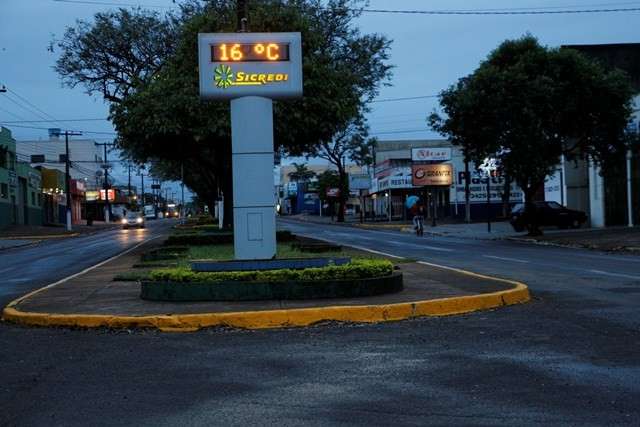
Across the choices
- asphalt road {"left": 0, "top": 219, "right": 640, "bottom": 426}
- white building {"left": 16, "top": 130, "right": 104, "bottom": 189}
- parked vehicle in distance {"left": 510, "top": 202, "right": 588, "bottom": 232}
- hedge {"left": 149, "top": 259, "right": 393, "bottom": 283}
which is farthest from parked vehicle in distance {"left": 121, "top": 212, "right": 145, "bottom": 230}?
asphalt road {"left": 0, "top": 219, "right": 640, "bottom": 426}

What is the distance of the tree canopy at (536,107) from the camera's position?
2819 cm

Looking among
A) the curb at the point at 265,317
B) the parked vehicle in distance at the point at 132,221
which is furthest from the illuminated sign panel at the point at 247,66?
the parked vehicle in distance at the point at 132,221

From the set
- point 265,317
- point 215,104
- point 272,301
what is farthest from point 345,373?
point 215,104

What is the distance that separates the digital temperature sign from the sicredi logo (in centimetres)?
19

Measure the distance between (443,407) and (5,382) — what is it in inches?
150

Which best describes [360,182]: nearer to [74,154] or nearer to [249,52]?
[74,154]

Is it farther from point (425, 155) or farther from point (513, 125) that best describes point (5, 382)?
point (425, 155)

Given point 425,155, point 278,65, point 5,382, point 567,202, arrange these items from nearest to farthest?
point 5,382 → point 278,65 → point 567,202 → point 425,155

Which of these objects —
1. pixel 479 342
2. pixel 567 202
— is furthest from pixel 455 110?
pixel 479 342

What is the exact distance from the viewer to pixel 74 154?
343 ft

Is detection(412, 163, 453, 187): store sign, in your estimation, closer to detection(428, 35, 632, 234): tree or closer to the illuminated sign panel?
detection(428, 35, 632, 234): tree

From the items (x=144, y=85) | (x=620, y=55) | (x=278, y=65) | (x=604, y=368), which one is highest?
(x=620, y=55)

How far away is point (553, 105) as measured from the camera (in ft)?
93.0

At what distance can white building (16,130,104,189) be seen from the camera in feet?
318
